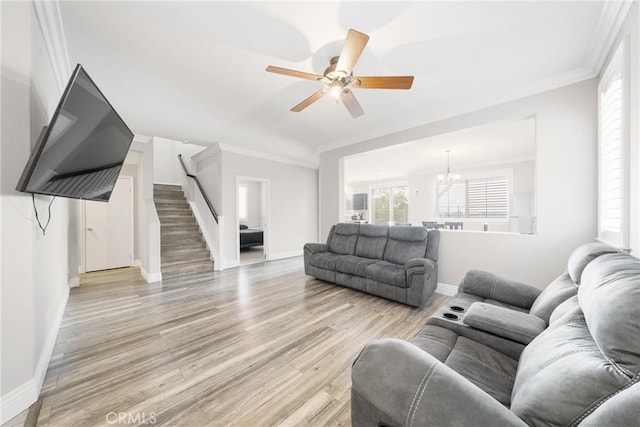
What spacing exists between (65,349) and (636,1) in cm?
510

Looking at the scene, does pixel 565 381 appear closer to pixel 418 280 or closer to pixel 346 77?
pixel 418 280

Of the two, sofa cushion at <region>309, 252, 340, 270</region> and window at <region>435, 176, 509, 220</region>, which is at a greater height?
window at <region>435, 176, 509, 220</region>

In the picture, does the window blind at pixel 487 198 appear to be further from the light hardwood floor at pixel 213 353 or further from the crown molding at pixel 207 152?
the crown molding at pixel 207 152

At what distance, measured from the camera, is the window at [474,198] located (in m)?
6.32

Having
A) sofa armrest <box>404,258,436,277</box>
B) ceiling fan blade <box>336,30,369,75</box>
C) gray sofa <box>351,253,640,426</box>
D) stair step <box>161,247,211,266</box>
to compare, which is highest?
ceiling fan blade <box>336,30,369,75</box>

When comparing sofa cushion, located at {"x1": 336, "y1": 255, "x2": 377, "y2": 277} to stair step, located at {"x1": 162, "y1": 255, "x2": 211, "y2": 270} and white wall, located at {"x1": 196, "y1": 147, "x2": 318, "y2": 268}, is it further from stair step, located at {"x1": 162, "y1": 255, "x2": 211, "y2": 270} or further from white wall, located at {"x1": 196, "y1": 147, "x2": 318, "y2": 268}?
stair step, located at {"x1": 162, "y1": 255, "x2": 211, "y2": 270}

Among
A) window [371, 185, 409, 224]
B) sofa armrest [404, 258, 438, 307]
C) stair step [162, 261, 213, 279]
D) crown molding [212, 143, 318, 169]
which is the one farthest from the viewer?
window [371, 185, 409, 224]

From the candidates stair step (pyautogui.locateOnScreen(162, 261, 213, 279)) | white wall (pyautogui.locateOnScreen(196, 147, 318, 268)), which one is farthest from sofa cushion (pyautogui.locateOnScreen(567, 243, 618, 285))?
stair step (pyautogui.locateOnScreen(162, 261, 213, 279))

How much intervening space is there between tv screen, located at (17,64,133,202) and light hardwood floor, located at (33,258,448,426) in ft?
4.44

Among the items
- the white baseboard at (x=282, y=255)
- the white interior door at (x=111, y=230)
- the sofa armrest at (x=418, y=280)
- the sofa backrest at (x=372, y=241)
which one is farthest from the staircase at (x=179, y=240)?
the sofa armrest at (x=418, y=280)

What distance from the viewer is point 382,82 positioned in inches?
84.5

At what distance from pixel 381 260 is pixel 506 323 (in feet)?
7.69

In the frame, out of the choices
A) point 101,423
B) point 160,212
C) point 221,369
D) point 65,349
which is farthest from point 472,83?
point 160,212

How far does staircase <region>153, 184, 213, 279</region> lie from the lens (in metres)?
4.55
